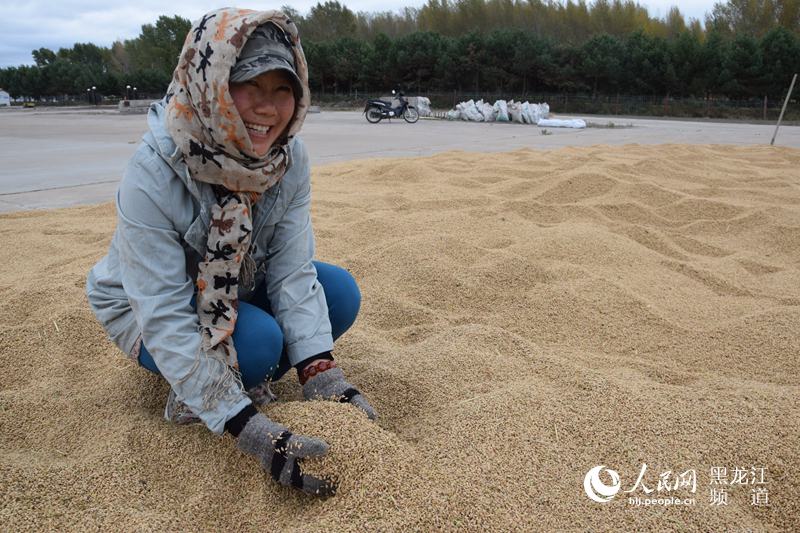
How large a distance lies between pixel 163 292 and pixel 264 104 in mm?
422

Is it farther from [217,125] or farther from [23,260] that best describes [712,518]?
[23,260]

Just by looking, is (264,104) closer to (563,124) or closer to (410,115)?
(563,124)

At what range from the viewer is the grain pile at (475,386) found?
1153mm

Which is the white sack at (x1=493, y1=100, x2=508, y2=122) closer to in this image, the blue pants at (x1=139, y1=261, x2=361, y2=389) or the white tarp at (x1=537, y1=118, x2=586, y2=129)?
the white tarp at (x1=537, y1=118, x2=586, y2=129)

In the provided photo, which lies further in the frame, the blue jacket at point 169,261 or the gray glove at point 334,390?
the gray glove at point 334,390

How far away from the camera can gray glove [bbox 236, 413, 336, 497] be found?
113 centimetres

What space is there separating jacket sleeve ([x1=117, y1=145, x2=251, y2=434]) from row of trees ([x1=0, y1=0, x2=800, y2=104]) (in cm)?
2453

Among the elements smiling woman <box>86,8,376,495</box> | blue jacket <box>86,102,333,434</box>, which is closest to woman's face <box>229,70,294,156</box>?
smiling woman <box>86,8,376,495</box>

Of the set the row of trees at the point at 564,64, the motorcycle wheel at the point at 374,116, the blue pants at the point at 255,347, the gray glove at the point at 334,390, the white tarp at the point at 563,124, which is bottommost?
the gray glove at the point at 334,390

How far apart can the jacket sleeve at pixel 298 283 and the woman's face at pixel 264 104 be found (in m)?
0.20

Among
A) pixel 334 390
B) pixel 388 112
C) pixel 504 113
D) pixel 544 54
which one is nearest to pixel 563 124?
pixel 504 113

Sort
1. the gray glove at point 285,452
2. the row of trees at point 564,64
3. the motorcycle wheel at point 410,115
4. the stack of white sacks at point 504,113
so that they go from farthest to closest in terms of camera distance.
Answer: the row of trees at point 564,64
the motorcycle wheel at point 410,115
the stack of white sacks at point 504,113
the gray glove at point 285,452

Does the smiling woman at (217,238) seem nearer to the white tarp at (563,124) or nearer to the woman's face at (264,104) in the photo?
the woman's face at (264,104)

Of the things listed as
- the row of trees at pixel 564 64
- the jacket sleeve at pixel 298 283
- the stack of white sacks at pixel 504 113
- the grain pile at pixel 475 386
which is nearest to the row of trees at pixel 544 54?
the row of trees at pixel 564 64
